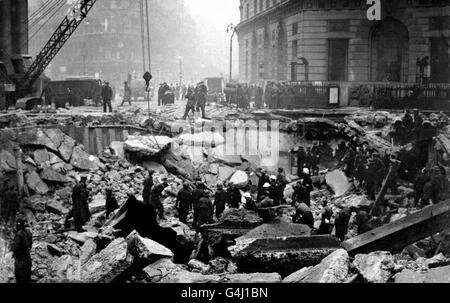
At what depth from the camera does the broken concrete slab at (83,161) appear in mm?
16703

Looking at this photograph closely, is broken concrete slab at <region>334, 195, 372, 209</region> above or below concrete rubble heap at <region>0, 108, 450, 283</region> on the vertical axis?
below

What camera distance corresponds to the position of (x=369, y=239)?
924 cm

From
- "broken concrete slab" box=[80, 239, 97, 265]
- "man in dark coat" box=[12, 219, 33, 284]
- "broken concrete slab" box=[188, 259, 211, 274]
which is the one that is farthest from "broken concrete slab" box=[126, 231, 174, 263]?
"man in dark coat" box=[12, 219, 33, 284]

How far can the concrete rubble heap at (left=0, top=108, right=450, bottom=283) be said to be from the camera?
26.5ft

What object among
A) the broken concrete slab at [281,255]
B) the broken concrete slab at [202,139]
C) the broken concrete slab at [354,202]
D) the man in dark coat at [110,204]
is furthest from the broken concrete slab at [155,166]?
the broken concrete slab at [281,255]

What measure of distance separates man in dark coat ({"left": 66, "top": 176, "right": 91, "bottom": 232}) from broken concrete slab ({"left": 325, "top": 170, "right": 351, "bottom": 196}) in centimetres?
871

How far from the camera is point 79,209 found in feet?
40.4

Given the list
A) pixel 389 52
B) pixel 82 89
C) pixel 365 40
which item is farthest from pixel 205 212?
pixel 389 52

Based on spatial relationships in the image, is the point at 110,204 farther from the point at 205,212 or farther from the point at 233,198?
the point at 233,198

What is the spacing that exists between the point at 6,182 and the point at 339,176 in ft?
37.2

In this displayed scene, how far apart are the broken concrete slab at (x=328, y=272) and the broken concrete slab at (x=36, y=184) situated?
953 centimetres

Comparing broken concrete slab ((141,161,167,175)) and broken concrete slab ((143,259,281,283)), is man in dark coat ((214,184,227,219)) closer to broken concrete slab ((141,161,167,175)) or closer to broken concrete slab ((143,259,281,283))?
broken concrete slab ((143,259,281,283))

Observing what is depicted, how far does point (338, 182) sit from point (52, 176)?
10.0m
